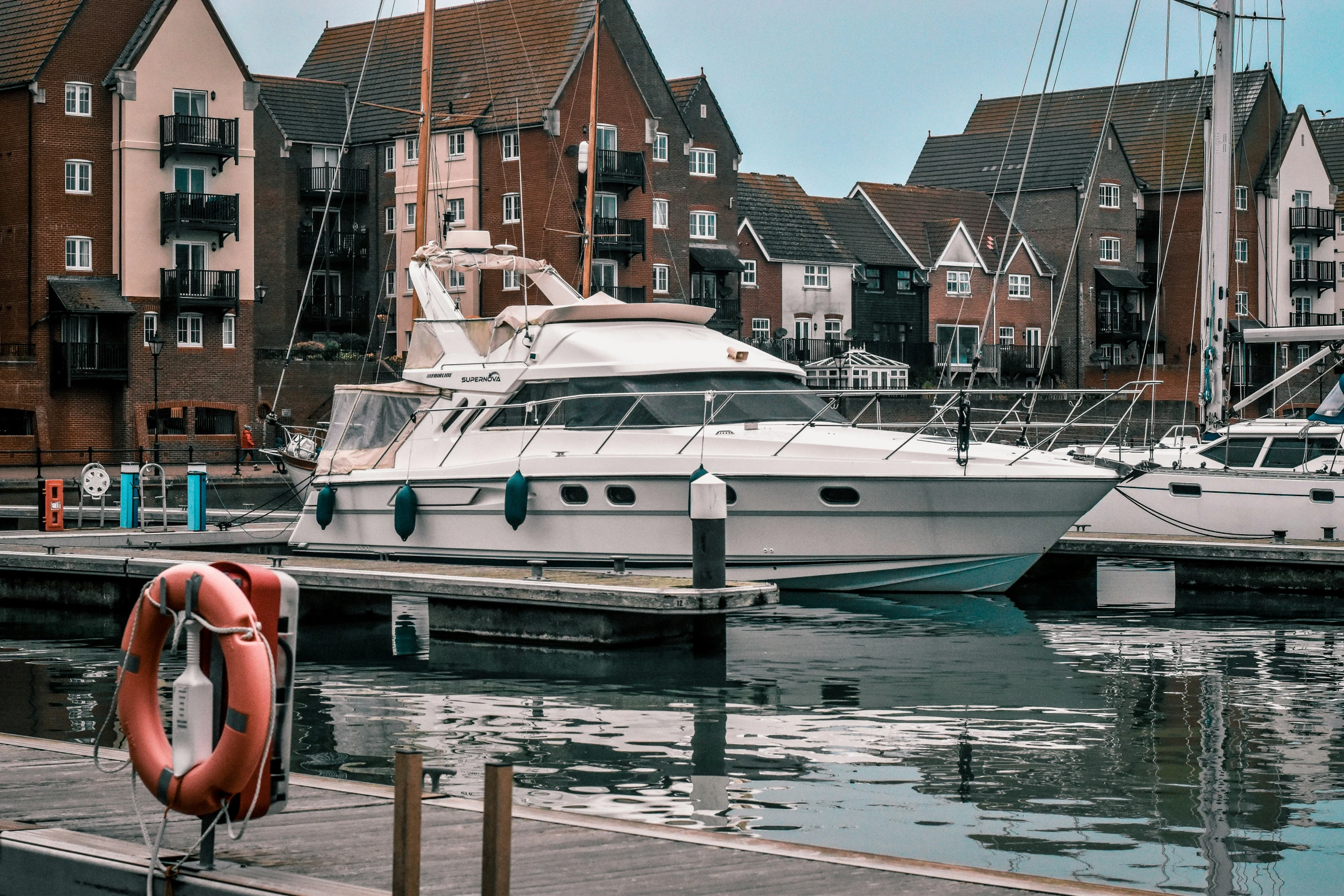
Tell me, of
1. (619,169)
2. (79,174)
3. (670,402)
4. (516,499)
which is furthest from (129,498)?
(619,169)

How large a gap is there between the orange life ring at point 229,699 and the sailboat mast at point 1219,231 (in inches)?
804

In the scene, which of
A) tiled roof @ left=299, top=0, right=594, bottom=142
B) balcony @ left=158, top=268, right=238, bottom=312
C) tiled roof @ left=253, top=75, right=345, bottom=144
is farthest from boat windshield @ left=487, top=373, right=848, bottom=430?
tiled roof @ left=253, top=75, right=345, bottom=144

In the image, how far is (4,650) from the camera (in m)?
16.8

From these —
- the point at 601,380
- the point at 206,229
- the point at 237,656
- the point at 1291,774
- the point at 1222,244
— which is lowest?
the point at 1291,774

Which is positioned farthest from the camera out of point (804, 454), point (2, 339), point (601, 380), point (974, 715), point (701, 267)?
point (701, 267)

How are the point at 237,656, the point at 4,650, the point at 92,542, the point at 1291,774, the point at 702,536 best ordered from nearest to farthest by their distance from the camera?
1. the point at 237,656
2. the point at 1291,774
3. the point at 702,536
4. the point at 4,650
5. the point at 92,542

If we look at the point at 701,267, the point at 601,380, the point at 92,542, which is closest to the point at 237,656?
the point at 601,380

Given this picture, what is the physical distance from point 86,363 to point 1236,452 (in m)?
→ 31.2

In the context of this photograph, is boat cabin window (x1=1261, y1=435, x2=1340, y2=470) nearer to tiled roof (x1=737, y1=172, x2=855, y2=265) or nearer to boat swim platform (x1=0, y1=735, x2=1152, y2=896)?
boat swim platform (x1=0, y1=735, x2=1152, y2=896)

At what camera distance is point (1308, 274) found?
7006 centimetres

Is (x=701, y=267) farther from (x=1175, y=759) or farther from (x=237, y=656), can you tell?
(x=237, y=656)

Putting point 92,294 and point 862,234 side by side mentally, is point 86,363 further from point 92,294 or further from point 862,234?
point 862,234

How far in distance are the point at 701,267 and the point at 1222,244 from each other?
33.8 m

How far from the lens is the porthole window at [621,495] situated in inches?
738
